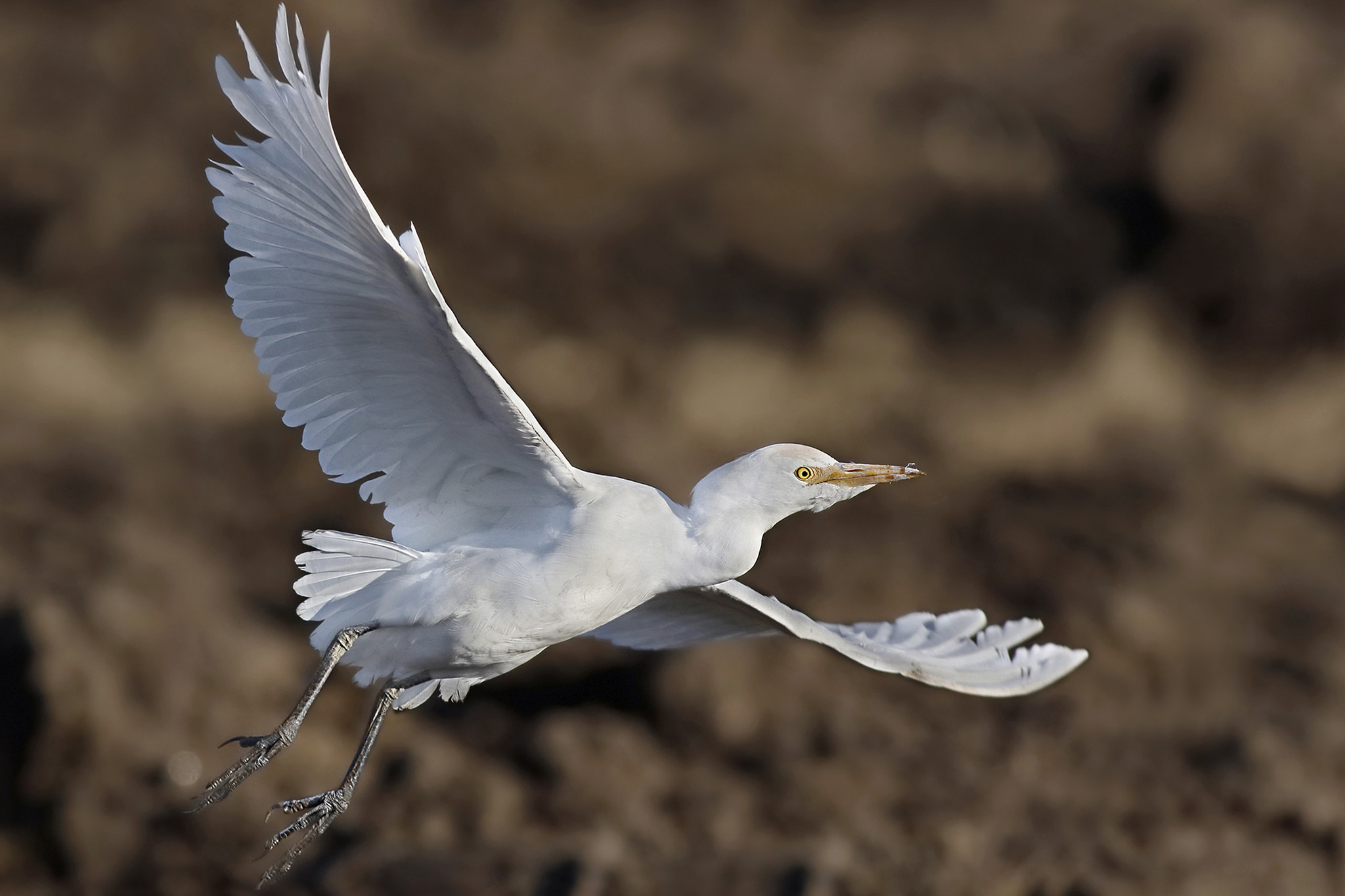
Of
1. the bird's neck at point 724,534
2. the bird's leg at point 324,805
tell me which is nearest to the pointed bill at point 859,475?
the bird's neck at point 724,534

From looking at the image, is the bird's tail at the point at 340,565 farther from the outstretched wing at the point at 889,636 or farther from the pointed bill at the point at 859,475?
the pointed bill at the point at 859,475

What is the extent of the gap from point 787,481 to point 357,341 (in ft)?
4.45

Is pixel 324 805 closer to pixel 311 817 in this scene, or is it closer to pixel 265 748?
pixel 311 817

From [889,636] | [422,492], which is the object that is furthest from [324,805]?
[889,636]

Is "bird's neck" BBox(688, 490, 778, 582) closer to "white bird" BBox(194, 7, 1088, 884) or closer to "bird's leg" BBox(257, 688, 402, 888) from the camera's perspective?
"white bird" BBox(194, 7, 1088, 884)

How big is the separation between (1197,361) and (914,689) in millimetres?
4077

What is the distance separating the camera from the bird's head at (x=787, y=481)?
4.15m

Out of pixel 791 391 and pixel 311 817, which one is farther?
pixel 791 391

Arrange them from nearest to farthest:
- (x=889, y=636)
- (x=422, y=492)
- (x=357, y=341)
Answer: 1. (x=357, y=341)
2. (x=422, y=492)
3. (x=889, y=636)

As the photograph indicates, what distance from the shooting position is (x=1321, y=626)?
11.0 m

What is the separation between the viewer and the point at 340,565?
4.11 metres

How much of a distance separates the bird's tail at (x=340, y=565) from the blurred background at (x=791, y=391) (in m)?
5.15

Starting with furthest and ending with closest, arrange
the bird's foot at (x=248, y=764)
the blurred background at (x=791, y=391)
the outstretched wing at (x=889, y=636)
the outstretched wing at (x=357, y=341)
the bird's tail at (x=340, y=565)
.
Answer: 1. the blurred background at (x=791, y=391)
2. the outstretched wing at (x=889, y=636)
3. the bird's tail at (x=340, y=565)
4. the bird's foot at (x=248, y=764)
5. the outstretched wing at (x=357, y=341)

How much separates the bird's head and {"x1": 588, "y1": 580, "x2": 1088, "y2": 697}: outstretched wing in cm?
51
